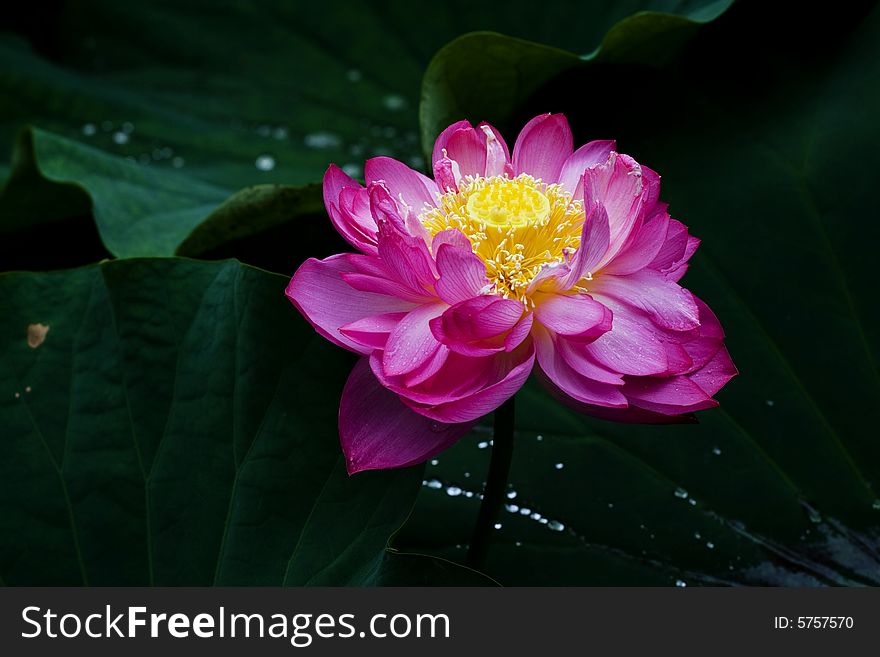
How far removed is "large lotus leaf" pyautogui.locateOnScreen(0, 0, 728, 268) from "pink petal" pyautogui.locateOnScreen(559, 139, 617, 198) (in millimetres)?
518

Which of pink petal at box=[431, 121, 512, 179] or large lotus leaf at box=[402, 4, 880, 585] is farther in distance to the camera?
large lotus leaf at box=[402, 4, 880, 585]

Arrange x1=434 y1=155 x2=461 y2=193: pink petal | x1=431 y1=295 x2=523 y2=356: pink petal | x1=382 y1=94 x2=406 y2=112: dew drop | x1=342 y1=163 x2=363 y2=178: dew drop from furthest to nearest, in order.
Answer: x1=382 y1=94 x2=406 y2=112: dew drop, x1=342 y1=163 x2=363 y2=178: dew drop, x1=434 y1=155 x2=461 y2=193: pink petal, x1=431 y1=295 x2=523 y2=356: pink petal

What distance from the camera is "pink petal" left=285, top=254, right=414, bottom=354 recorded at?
624 millimetres

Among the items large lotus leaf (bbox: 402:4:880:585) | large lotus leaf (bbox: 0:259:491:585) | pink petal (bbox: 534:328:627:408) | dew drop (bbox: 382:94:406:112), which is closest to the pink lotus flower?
pink petal (bbox: 534:328:627:408)

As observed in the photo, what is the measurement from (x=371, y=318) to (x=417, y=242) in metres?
0.07

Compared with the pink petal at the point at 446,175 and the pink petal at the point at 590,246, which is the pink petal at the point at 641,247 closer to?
the pink petal at the point at 590,246

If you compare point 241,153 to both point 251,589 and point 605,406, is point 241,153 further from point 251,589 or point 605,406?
Answer: point 605,406

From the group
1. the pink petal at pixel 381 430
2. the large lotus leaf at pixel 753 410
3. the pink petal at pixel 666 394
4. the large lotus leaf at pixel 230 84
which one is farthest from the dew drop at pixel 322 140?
the pink petal at pixel 666 394

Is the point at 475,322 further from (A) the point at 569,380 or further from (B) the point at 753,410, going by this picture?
(B) the point at 753,410

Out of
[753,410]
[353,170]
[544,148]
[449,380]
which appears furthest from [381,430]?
[353,170]

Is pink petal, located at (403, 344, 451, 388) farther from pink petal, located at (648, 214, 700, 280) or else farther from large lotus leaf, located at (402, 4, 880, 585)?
large lotus leaf, located at (402, 4, 880, 585)

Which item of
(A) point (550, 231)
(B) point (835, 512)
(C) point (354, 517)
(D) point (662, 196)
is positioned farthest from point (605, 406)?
(D) point (662, 196)

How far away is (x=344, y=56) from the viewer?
1.39 m

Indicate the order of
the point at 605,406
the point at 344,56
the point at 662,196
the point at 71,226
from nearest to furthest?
the point at 605,406 < the point at 662,196 < the point at 71,226 < the point at 344,56
